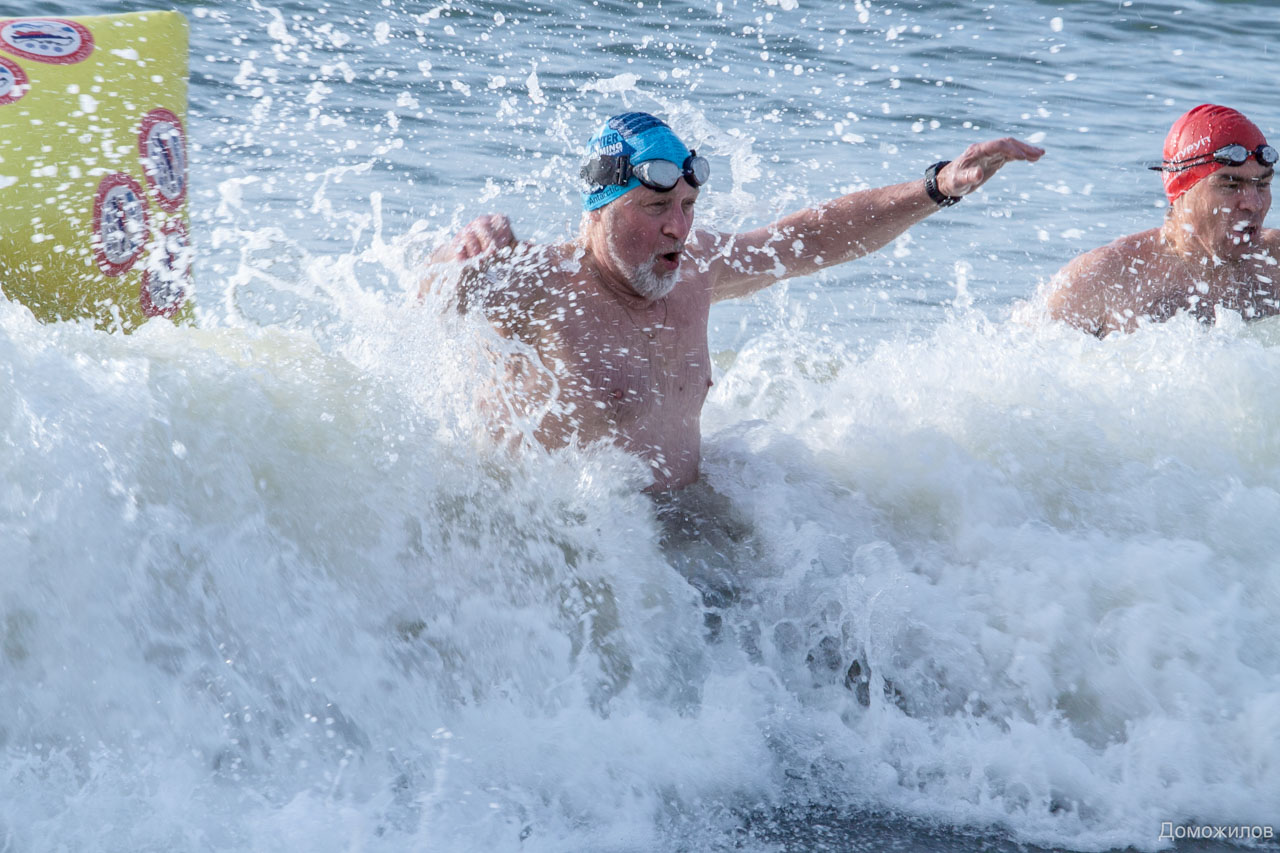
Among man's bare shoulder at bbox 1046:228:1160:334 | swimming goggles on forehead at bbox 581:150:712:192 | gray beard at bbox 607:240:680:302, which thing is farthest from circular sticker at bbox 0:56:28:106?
man's bare shoulder at bbox 1046:228:1160:334

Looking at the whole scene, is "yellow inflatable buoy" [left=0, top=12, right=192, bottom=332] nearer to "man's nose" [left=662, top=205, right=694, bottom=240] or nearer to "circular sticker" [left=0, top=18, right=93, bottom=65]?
"circular sticker" [left=0, top=18, right=93, bottom=65]

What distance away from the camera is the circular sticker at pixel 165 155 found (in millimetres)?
3877

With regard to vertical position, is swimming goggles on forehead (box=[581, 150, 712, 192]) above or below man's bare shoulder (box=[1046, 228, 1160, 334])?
above

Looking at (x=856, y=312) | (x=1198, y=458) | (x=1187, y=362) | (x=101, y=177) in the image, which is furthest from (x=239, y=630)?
(x=856, y=312)

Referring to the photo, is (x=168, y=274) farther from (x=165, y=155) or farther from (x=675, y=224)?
(x=675, y=224)

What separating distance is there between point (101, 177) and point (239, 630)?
5.95 feet

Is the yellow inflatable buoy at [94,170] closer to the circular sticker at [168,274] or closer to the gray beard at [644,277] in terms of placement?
the circular sticker at [168,274]

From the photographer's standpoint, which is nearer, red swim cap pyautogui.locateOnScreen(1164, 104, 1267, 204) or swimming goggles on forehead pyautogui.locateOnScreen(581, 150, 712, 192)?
swimming goggles on forehead pyautogui.locateOnScreen(581, 150, 712, 192)

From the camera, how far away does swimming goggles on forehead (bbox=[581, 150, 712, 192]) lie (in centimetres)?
329

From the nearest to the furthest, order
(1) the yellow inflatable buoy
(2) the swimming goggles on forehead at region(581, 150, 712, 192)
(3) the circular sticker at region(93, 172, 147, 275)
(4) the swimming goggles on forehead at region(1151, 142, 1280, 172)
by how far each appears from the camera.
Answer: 1. (2) the swimming goggles on forehead at region(581, 150, 712, 192)
2. (1) the yellow inflatable buoy
3. (3) the circular sticker at region(93, 172, 147, 275)
4. (4) the swimming goggles on forehead at region(1151, 142, 1280, 172)

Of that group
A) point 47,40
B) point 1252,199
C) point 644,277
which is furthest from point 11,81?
point 1252,199

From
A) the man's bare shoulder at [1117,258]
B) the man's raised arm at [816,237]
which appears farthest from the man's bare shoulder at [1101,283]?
the man's raised arm at [816,237]

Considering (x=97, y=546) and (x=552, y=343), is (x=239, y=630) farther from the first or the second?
(x=552, y=343)

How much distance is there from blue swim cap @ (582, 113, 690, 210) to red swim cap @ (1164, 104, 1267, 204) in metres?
2.39
